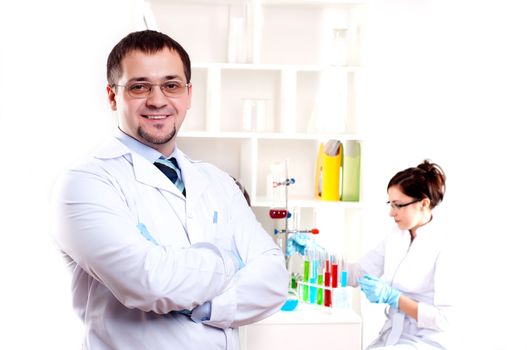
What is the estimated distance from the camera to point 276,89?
10.4 feet

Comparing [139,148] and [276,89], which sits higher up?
[276,89]

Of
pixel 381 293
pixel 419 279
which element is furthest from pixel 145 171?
pixel 419 279

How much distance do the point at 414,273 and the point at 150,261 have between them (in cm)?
184

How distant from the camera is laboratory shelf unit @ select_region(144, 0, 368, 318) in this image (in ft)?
9.68

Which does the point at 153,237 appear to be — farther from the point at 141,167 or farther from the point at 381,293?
the point at 381,293

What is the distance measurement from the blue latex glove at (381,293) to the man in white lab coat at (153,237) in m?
1.29

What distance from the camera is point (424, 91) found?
3.25m

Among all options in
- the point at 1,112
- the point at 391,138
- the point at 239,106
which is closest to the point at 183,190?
the point at 1,112

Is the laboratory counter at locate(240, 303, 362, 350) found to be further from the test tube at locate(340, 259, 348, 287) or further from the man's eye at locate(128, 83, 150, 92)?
the man's eye at locate(128, 83, 150, 92)

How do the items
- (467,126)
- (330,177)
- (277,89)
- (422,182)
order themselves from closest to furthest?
(422,182) → (330,177) → (277,89) → (467,126)

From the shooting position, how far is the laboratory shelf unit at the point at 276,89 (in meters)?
2.95

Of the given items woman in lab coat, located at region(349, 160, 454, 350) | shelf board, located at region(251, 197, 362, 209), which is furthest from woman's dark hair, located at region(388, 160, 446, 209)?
shelf board, located at region(251, 197, 362, 209)

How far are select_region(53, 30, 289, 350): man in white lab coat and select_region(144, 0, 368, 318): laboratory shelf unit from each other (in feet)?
5.12

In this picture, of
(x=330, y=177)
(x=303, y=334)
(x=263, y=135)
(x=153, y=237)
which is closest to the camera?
(x=153, y=237)
